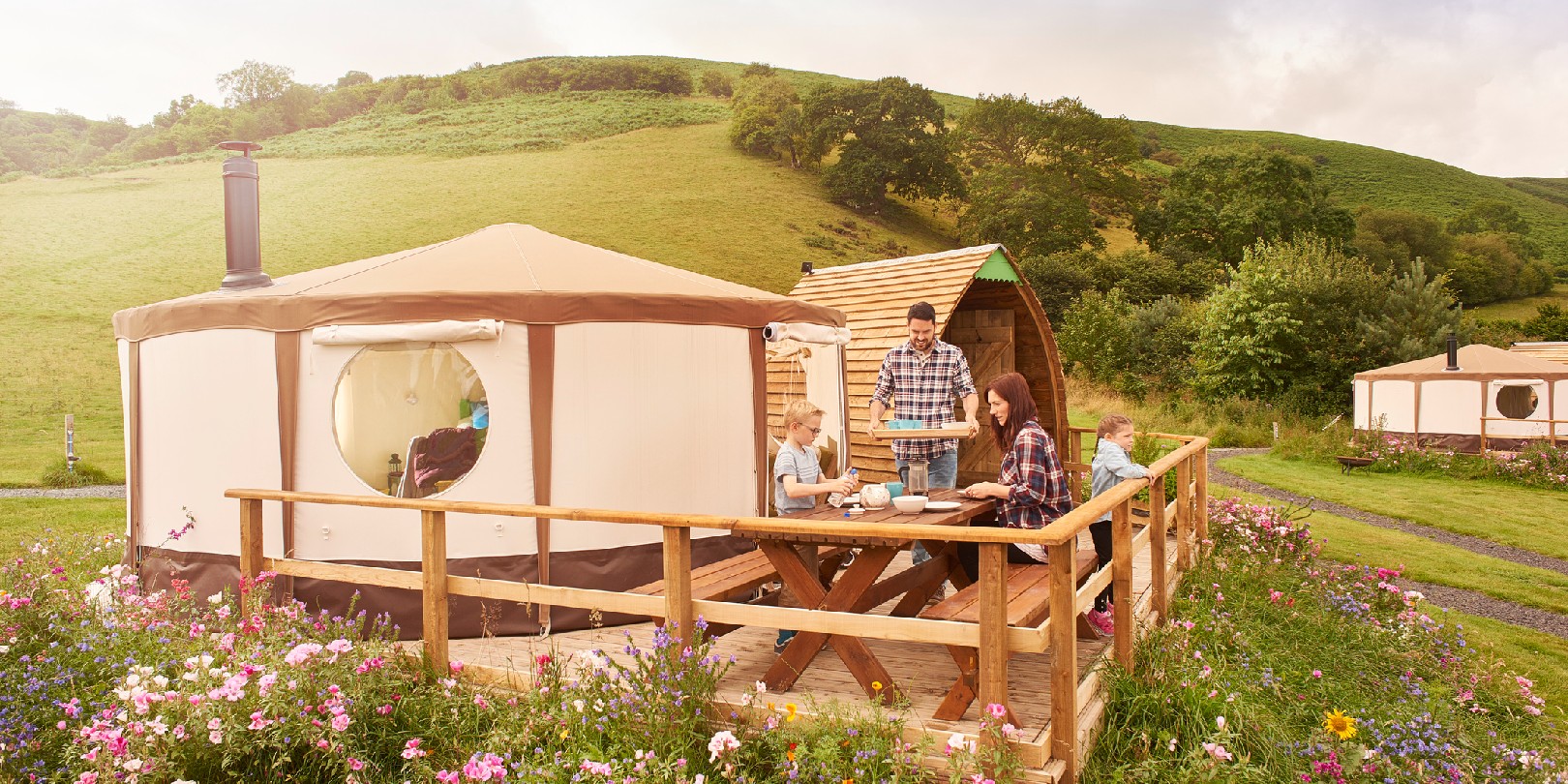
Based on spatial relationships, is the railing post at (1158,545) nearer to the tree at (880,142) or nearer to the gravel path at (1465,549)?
the gravel path at (1465,549)

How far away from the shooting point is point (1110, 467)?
17.4ft

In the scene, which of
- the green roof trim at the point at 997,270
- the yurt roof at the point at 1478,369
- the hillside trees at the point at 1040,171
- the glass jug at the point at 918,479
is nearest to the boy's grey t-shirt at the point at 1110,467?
the glass jug at the point at 918,479

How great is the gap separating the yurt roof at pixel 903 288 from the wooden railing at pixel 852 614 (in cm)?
433

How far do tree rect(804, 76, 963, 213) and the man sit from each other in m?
37.9

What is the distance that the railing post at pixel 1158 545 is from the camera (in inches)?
216

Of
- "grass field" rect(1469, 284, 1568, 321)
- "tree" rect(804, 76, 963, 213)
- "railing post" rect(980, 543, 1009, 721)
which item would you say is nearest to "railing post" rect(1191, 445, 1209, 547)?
"railing post" rect(980, 543, 1009, 721)

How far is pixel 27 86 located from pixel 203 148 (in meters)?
7.91

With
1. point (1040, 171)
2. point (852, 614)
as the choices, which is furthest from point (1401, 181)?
point (852, 614)

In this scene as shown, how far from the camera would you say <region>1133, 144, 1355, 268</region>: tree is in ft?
139

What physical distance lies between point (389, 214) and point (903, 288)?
34157mm

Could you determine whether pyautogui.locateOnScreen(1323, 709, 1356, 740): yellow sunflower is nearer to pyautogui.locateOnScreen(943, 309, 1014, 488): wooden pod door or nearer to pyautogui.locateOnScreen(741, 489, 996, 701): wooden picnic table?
pyautogui.locateOnScreen(741, 489, 996, 701): wooden picnic table

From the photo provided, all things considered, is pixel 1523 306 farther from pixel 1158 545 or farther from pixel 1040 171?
pixel 1158 545

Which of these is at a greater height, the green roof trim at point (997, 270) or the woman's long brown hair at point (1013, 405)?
the green roof trim at point (997, 270)

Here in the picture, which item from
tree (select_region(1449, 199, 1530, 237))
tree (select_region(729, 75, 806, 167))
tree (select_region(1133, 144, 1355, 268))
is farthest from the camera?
tree (select_region(1449, 199, 1530, 237))
